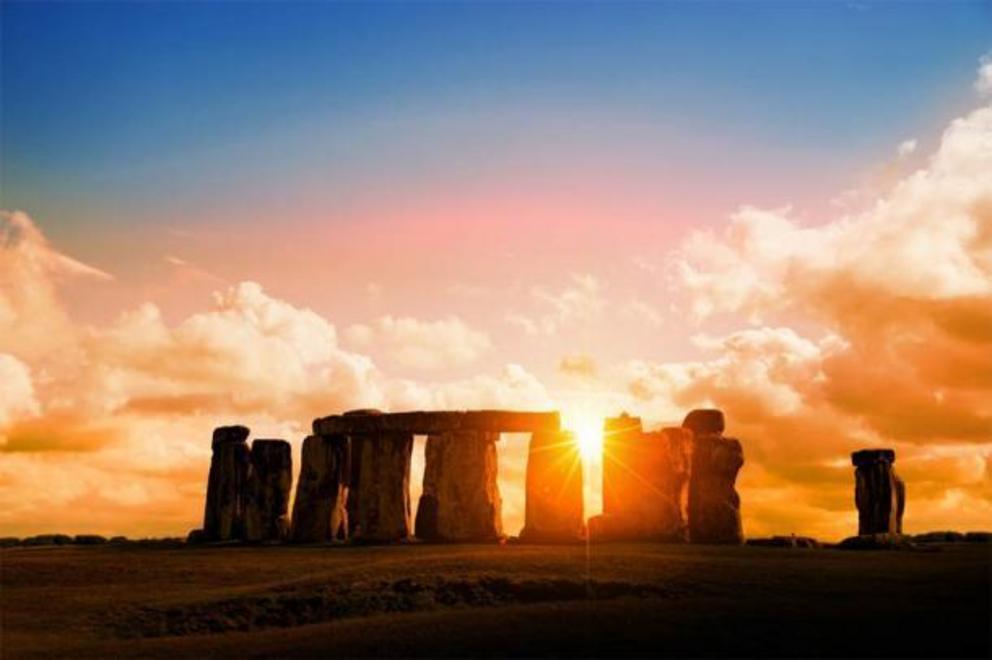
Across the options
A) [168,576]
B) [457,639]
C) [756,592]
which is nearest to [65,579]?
[168,576]

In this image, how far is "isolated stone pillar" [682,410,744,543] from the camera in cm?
3177

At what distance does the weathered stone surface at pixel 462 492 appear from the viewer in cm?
3331

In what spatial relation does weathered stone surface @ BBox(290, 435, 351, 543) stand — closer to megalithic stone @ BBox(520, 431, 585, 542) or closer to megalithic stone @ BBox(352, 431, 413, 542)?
Result: megalithic stone @ BBox(352, 431, 413, 542)

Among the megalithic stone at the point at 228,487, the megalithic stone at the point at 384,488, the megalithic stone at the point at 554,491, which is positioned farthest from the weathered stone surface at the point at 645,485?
the megalithic stone at the point at 228,487

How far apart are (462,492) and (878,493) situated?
13.1 m

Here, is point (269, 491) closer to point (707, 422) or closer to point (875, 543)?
point (707, 422)

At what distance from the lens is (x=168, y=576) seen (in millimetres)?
26516

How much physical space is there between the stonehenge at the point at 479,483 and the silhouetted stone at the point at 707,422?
3 centimetres

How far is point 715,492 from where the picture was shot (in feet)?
105

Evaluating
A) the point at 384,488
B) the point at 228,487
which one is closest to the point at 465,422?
the point at 384,488

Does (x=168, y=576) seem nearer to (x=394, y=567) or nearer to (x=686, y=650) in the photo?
(x=394, y=567)

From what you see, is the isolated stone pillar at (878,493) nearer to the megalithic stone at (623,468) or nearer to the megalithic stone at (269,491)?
the megalithic stone at (623,468)

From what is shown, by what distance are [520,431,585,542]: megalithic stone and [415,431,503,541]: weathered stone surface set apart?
1173mm

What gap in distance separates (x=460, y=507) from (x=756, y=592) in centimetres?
1426
